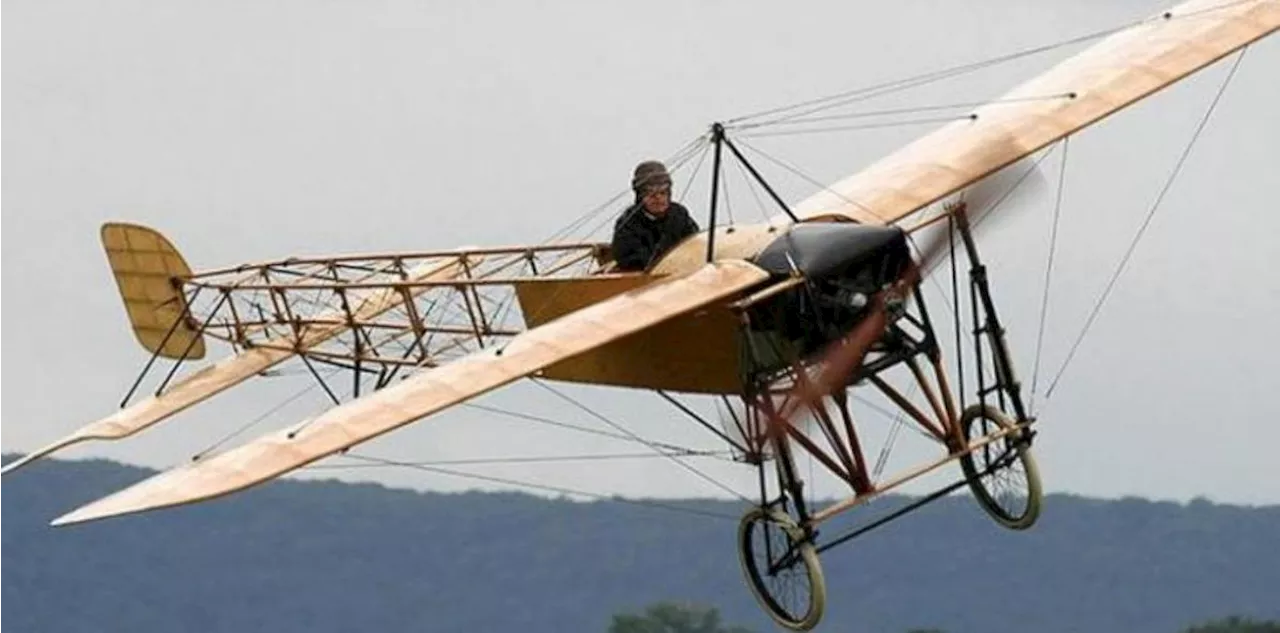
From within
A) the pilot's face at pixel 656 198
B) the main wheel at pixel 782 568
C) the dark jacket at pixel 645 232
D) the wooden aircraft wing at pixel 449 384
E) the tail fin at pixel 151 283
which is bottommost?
the main wheel at pixel 782 568

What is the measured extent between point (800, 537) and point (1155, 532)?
142 m

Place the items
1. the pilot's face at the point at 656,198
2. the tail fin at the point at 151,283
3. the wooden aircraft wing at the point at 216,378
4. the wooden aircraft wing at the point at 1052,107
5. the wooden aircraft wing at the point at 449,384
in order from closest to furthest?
the wooden aircraft wing at the point at 449,384, the pilot's face at the point at 656,198, the wooden aircraft wing at the point at 1052,107, the wooden aircraft wing at the point at 216,378, the tail fin at the point at 151,283

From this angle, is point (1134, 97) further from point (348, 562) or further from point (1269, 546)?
point (1269, 546)

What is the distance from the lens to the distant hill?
14988 centimetres

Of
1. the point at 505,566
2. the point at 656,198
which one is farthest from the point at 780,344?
the point at 505,566

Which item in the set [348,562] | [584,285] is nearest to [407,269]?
[584,285]

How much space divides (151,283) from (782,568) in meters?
13.7

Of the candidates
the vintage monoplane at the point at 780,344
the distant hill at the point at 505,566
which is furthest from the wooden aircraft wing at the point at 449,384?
the distant hill at the point at 505,566

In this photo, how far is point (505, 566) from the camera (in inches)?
6314

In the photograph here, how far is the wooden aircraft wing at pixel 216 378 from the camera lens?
4244cm

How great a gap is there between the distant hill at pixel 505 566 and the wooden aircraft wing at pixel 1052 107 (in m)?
102

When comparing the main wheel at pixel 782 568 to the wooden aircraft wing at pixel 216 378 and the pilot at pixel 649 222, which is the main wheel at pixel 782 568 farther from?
the wooden aircraft wing at pixel 216 378

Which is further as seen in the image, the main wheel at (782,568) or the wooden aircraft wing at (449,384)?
the main wheel at (782,568)

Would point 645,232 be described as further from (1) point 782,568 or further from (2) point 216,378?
(2) point 216,378
